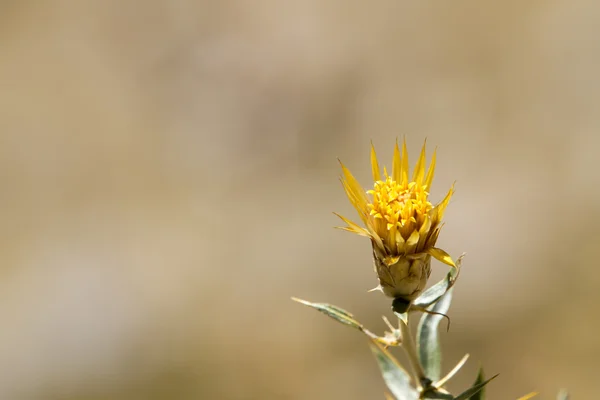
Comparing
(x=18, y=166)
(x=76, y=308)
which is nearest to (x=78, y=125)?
(x=18, y=166)

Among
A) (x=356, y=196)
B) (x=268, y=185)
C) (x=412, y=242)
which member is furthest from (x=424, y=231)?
(x=268, y=185)

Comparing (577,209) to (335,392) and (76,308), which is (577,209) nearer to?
(335,392)

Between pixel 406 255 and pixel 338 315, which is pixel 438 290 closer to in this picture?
pixel 406 255

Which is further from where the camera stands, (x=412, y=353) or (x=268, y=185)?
(x=268, y=185)

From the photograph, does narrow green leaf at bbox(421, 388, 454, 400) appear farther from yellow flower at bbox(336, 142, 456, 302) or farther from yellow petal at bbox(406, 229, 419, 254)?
yellow petal at bbox(406, 229, 419, 254)

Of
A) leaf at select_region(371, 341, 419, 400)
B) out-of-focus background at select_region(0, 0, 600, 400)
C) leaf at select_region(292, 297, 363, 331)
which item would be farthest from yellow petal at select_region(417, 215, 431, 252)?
out-of-focus background at select_region(0, 0, 600, 400)

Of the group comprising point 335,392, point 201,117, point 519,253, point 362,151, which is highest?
point 201,117
